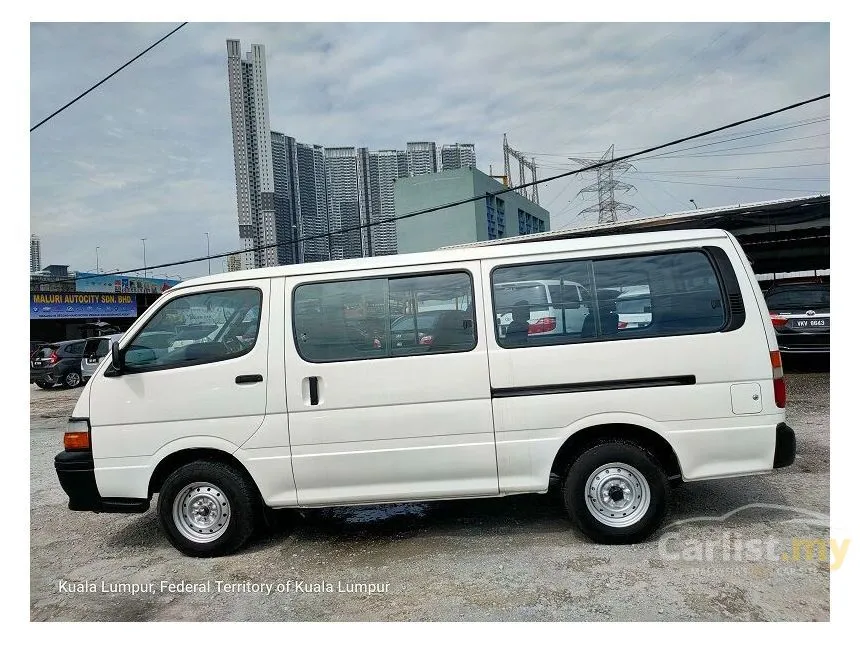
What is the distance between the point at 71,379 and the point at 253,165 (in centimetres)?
876

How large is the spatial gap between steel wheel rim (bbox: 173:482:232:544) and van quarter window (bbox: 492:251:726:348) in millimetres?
2375

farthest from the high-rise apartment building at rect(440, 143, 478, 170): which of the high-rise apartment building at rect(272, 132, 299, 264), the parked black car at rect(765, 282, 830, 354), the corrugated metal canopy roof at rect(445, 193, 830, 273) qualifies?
the parked black car at rect(765, 282, 830, 354)

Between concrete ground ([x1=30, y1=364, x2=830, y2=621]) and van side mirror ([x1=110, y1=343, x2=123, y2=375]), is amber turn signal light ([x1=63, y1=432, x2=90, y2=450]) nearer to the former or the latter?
van side mirror ([x1=110, y1=343, x2=123, y2=375])

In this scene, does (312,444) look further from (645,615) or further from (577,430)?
(645,615)

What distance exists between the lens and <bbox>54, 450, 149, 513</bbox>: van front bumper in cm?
382

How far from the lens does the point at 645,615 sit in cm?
299

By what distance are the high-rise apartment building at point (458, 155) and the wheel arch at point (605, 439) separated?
90.2ft

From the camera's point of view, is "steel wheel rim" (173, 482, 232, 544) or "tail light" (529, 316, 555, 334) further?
"steel wheel rim" (173, 482, 232, 544)

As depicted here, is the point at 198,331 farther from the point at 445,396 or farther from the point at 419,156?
the point at 419,156

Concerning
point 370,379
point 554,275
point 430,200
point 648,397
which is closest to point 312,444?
point 370,379

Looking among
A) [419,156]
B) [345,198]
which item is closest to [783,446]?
[345,198]

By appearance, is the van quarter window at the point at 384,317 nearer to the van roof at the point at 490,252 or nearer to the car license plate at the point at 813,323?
the van roof at the point at 490,252

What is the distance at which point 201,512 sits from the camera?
3.91 metres

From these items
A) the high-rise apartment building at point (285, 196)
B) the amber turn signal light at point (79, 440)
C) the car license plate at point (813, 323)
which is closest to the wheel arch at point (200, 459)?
the amber turn signal light at point (79, 440)
